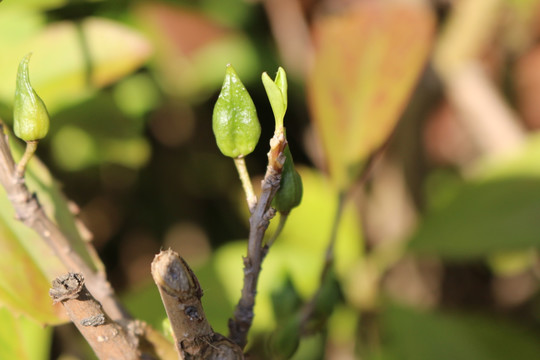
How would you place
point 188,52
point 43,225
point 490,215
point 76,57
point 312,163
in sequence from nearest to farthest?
point 43,225 < point 76,57 < point 490,215 < point 188,52 < point 312,163

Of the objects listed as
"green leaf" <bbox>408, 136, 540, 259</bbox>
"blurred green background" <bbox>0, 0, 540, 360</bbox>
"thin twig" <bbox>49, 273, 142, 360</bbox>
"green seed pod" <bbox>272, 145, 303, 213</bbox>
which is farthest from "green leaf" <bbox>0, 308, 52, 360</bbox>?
"green leaf" <bbox>408, 136, 540, 259</bbox>

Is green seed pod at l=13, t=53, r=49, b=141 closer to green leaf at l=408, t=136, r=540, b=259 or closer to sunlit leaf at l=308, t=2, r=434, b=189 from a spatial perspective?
sunlit leaf at l=308, t=2, r=434, b=189

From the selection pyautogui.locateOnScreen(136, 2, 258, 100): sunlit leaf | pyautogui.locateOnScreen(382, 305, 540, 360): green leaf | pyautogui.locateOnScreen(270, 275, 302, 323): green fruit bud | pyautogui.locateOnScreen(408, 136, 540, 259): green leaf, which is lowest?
pyautogui.locateOnScreen(382, 305, 540, 360): green leaf

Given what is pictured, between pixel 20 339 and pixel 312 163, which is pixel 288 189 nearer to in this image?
pixel 20 339

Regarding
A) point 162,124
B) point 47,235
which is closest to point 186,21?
point 162,124

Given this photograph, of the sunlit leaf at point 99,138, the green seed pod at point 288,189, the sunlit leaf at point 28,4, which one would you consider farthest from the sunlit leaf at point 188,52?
the green seed pod at point 288,189

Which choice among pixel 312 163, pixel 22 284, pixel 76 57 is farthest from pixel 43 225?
pixel 312 163
